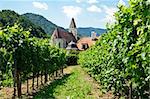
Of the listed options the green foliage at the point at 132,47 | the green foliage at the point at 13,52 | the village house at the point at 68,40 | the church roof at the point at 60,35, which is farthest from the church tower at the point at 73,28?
the green foliage at the point at 132,47

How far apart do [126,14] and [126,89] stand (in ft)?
20.7

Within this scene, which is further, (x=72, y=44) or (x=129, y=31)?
(x=72, y=44)

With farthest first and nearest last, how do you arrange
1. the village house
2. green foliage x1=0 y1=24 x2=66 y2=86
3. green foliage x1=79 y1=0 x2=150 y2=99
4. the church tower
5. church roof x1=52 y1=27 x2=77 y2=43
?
the church tower < church roof x1=52 y1=27 x2=77 y2=43 < the village house < green foliage x1=0 y1=24 x2=66 y2=86 < green foliage x1=79 y1=0 x2=150 y2=99

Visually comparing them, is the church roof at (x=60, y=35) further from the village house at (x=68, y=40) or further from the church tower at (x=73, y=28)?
the church tower at (x=73, y=28)

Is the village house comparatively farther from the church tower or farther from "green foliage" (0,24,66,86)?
"green foliage" (0,24,66,86)

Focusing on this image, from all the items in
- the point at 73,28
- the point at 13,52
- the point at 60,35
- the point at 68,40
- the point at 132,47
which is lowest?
the point at 68,40

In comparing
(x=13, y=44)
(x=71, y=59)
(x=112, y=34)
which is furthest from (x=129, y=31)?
(x=71, y=59)

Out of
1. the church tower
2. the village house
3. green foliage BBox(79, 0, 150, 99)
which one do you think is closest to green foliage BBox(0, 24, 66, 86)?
green foliage BBox(79, 0, 150, 99)

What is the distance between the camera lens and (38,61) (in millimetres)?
27438

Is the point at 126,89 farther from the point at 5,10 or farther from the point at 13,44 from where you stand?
the point at 5,10

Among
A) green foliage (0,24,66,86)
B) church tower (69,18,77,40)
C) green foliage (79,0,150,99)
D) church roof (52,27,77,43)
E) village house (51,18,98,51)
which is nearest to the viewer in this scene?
green foliage (79,0,150,99)

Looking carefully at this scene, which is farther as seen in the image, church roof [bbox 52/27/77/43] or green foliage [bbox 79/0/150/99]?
church roof [bbox 52/27/77/43]

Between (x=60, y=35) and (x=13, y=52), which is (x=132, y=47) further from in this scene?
(x=60, y=35)

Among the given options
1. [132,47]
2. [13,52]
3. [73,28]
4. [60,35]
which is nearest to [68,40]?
[60,35]
